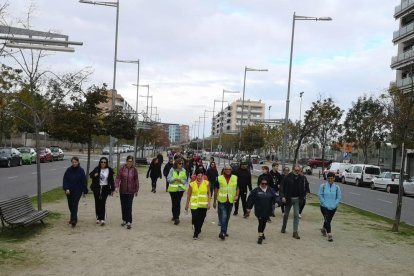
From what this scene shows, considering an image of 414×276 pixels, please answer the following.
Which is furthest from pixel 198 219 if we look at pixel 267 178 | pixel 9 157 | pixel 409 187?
pixel 9 157

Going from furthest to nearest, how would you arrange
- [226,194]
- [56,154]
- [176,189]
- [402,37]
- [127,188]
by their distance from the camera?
1. [56,154]
2. [402,37]
3. [176,189]
4. [127,188]
5. [226,194]

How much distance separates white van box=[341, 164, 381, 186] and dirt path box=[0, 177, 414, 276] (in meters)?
26.5

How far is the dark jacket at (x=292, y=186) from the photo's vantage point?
11.5 m

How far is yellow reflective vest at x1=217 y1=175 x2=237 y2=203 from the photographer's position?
35.4ft

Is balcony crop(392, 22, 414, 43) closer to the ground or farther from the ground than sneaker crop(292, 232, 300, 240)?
farther from the ground

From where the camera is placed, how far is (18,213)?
33.0 ft

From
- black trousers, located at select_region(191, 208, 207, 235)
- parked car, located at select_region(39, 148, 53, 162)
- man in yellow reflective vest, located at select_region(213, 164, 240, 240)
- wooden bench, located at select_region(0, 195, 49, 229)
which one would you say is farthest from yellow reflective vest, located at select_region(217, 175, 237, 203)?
parked car, located at select_region(39, 148, 53, 162)

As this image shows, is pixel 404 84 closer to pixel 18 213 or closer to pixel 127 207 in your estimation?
pixel 127 207

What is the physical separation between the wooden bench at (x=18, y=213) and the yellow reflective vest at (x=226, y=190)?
3.70m

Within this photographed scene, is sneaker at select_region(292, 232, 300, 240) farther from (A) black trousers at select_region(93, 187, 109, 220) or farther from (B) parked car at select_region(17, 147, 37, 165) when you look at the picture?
(B) parked car at select_region(17, 147, 37, 165)

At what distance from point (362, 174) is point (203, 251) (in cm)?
3230

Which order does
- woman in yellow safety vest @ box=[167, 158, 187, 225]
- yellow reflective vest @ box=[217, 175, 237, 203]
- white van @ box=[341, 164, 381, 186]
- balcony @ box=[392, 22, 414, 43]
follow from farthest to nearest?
balcony @ box=[392, 22, 414, 43]
white van @ box=[341, 164, 381, 186]
woman in yellow safety vest @ box=[167, 158, 187, 225]
yellow reflective vest @ box=[217, 175, 237, 203]

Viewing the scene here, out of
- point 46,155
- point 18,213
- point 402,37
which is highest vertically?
point 402,37

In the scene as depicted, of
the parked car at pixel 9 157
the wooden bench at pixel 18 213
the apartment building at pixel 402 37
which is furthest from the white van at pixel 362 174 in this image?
the wooden bench at pixel 18 213
